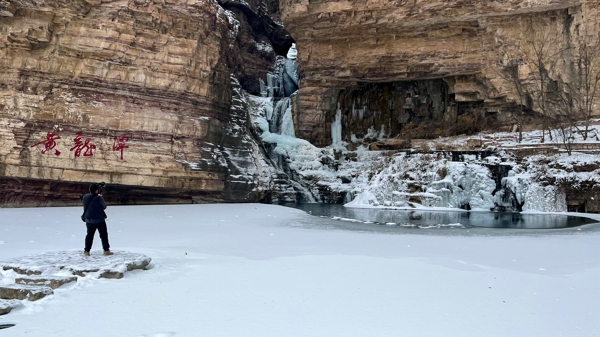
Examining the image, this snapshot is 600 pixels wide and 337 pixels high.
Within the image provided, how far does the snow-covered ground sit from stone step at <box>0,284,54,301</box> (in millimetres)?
125

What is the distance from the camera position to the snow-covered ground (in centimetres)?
355

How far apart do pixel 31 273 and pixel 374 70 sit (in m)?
21.1

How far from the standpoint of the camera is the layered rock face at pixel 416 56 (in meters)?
20.1

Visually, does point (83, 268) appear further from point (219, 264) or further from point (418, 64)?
point (418, 64)

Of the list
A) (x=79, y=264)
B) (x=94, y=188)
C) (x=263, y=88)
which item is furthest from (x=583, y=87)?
(x=79, y=264)

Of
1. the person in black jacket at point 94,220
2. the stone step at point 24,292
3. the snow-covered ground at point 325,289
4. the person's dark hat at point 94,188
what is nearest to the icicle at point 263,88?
the snow-covered ground at point 325,289

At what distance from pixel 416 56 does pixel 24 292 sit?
21375 millimetres

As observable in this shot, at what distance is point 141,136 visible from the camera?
53.2 feet

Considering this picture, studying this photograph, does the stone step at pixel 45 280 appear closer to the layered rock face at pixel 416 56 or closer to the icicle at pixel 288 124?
the layered rock face at pixel 416 56

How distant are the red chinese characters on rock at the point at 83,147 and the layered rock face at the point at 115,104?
0.03 meters

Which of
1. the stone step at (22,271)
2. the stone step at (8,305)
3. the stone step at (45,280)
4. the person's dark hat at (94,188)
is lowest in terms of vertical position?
the stone step at (8,305)

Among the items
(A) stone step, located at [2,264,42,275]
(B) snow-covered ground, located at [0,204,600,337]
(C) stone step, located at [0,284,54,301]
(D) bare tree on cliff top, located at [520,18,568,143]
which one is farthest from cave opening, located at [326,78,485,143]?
(C) stone step, located at [0,284,54,301]

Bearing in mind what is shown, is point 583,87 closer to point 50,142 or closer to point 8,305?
point 50,142

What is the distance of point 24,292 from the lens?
13.7 feet
